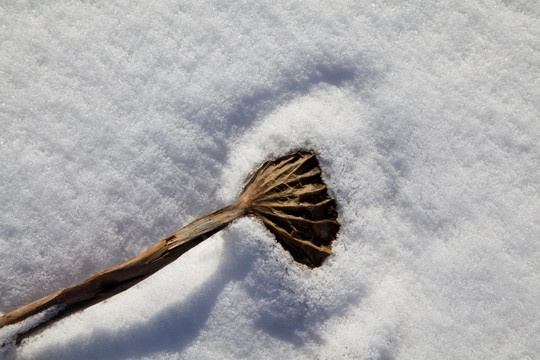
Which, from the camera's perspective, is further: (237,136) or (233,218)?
(237,136)

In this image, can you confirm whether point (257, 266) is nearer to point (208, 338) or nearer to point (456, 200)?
point (208, 338)

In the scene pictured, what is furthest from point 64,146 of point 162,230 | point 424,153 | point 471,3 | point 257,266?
point 471,3

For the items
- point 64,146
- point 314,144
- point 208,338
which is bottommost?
point 208,338

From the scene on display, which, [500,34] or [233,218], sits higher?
[500,34]

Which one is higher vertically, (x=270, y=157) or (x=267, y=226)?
(x=270, y=157)
